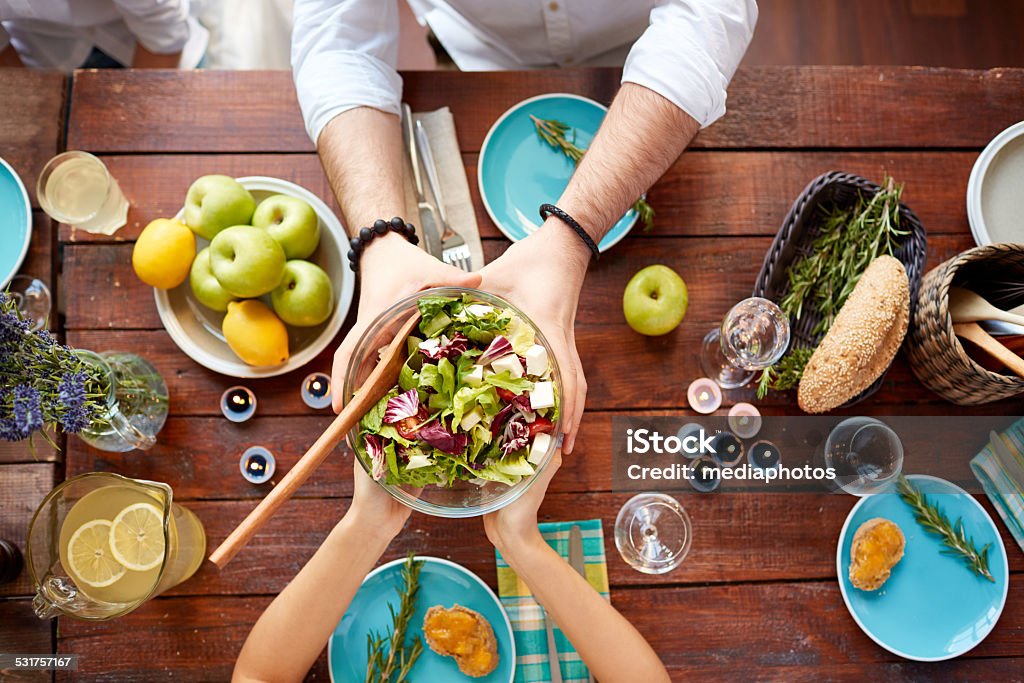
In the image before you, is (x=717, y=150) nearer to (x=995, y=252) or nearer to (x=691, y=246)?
(x=691, y=246)

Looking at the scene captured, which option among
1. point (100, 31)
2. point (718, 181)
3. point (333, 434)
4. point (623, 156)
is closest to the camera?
point (333, 434)

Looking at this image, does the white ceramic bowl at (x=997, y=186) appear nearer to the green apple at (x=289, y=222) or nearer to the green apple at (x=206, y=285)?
the green apple at (x=289, y=222)

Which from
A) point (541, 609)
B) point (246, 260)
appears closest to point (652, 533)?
point (541, 609)

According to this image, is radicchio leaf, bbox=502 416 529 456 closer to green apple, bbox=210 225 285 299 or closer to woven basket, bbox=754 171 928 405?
green apple, bbox=210 225 285 299

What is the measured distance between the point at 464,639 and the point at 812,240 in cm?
106

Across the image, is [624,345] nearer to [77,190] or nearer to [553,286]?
[553,286]

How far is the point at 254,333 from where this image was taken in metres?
1.32

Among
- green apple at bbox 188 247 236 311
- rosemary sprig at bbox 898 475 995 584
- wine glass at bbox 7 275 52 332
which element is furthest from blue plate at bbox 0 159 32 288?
rosemary sprig at bbox 898 475 995 584

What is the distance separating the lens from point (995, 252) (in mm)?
1264

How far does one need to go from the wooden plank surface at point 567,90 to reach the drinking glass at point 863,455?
63 cm

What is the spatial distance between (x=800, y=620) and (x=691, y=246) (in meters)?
0.79

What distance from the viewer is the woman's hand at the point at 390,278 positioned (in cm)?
111

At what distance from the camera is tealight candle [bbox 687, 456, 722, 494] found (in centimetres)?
141

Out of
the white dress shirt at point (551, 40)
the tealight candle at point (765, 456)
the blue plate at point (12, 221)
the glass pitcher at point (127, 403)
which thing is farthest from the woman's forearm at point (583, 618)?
the blue plate at point (12, 221)
